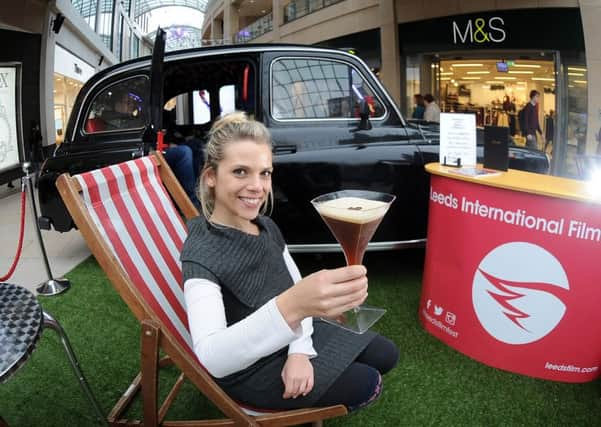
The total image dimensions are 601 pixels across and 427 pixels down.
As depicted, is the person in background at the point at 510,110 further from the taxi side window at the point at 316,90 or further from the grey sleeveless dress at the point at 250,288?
the grey sleeveless dress at the point at 250,288

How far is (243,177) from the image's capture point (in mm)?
1435

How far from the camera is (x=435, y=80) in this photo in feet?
40.2

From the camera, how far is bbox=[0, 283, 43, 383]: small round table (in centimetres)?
133

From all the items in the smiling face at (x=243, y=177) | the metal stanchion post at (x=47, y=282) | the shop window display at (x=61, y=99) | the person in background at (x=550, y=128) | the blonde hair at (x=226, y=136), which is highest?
the shop window display at (x=61, y=99)

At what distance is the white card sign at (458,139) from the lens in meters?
2.79

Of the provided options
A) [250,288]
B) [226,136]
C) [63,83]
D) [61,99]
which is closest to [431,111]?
[226,136]

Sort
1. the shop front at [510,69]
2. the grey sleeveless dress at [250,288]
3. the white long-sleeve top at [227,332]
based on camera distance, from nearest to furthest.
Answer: the white long-sleeve top at [227,332] < the grey sleeveless dress at [250,288] < the shop front at [510,69]

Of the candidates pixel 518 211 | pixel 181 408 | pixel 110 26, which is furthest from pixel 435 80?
pixel 110 26

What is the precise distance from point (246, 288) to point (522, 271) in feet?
5.21

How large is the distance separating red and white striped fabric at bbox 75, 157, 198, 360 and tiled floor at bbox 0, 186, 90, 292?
224 centimetres

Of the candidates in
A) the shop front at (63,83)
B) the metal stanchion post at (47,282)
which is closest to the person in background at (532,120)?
the metal stanchion post at (47,282)

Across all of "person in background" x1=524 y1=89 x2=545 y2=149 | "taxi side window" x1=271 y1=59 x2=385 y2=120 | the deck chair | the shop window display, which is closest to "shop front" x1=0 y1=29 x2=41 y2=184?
the shop window display

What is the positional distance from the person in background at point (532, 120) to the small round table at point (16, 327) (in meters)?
10.3

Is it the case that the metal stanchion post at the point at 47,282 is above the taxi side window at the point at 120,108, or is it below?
below
